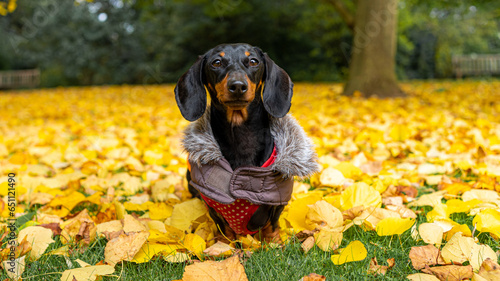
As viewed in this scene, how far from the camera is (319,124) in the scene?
4754 mm

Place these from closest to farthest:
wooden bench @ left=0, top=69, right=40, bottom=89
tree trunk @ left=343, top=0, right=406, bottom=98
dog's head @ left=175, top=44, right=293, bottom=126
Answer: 1. dog's head @ left=175, top=44, right=293, bottom=126
2. tree trunk @ left=343, top=0, right=406, bottom=98
3. wooden bench @ left=0, top=69, right=40, bottom=89

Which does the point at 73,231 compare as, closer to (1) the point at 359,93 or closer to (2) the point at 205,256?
(2) the point at 205,256

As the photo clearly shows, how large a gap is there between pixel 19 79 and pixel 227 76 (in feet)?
62.9

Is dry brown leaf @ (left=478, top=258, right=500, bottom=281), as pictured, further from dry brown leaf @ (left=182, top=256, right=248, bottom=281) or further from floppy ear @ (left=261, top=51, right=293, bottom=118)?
floppy ear @ (left=261, top=51, right=293, bottom=118)

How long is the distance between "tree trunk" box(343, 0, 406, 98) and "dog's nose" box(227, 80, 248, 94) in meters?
6.27

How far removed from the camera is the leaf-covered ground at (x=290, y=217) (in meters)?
1.41

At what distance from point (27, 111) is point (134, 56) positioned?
1234 cm

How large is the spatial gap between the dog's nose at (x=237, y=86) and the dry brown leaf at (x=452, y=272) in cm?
96

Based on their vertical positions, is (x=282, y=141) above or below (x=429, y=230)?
above

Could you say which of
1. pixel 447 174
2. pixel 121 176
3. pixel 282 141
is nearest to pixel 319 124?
pixel 447 174

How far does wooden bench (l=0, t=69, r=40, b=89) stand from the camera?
17.1 metres

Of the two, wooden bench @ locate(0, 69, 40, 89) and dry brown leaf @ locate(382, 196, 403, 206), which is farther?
wooden bench @ locate(0, 69, 40, 89)

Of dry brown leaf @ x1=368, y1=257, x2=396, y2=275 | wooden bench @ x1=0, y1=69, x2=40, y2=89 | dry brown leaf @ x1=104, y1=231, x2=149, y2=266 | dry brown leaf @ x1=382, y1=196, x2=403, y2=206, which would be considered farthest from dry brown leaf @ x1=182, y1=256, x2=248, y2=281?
wooden bench @ x1=0, y1=69, x2=40, y2=89

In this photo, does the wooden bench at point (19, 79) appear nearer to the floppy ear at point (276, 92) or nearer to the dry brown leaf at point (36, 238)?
the dry brown leaf at point (36, 238)
